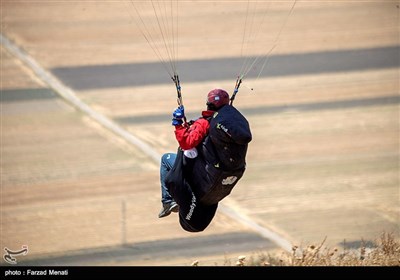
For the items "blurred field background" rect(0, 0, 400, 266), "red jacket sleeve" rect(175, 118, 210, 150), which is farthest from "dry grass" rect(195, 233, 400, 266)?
"red jacket sleeve" rect(175, 118, 210, 150)

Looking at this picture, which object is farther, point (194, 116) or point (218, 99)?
point (194, 116)

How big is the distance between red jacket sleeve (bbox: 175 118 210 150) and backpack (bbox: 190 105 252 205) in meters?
0.10

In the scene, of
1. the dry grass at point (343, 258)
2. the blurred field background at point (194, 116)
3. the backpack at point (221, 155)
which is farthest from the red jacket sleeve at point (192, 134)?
the blurred field background at point (194, 116)

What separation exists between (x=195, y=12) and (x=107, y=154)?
17.9ft

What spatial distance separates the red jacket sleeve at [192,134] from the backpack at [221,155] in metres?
0.10

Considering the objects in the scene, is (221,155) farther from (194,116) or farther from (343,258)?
(194,116)

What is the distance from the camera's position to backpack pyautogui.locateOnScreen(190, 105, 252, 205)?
9.69m

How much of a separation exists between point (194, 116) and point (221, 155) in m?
7.31

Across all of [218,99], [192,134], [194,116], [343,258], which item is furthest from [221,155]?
[194,116]

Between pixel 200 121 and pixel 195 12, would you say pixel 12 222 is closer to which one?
pixel 200 121

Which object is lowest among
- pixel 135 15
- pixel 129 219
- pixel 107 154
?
pixel 129 219

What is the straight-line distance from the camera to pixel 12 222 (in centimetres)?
1523

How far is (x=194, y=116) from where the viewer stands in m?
17.3

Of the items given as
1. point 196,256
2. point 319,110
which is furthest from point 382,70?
point 196,256
